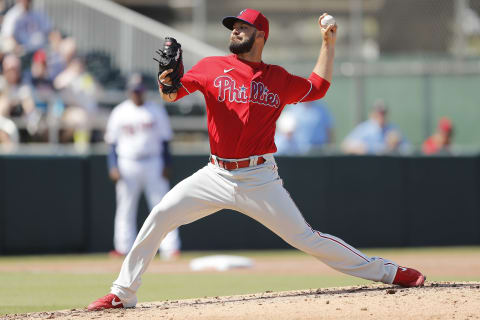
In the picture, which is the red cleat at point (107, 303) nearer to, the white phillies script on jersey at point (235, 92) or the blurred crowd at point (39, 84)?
the white phillies script on jersey at point (235, 92)

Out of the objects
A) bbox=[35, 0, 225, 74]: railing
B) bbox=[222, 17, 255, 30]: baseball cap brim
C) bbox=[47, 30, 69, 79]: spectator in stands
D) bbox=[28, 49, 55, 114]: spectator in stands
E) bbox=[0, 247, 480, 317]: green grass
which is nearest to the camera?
bbox=[222, 17, 255, 30]: baseball cap brim

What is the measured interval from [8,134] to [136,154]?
2414mm

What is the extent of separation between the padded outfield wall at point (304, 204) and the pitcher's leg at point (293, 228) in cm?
704

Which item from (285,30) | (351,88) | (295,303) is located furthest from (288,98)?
(285,30)

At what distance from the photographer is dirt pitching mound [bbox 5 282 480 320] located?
568 centimetres

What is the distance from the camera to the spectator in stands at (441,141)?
549 inches

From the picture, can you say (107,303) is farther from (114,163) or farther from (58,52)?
(58,52)

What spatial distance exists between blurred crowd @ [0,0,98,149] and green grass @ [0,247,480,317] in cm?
402

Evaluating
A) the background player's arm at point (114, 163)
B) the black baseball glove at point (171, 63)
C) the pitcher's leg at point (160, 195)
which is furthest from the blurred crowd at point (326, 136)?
the black baseball glove at point (171, 63)

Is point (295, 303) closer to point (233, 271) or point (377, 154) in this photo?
point (233, 271)

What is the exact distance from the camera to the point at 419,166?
1372 centimetres

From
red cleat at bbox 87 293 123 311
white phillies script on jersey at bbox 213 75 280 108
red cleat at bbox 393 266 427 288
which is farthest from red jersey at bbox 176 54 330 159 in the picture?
red cleat at bbox 393 266 427 288

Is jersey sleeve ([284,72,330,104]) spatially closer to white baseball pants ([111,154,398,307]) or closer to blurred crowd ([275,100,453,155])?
white baseball pants ([111,154,398,307])

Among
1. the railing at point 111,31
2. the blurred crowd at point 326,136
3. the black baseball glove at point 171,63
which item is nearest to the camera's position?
the black baseball glove at point 171,63
